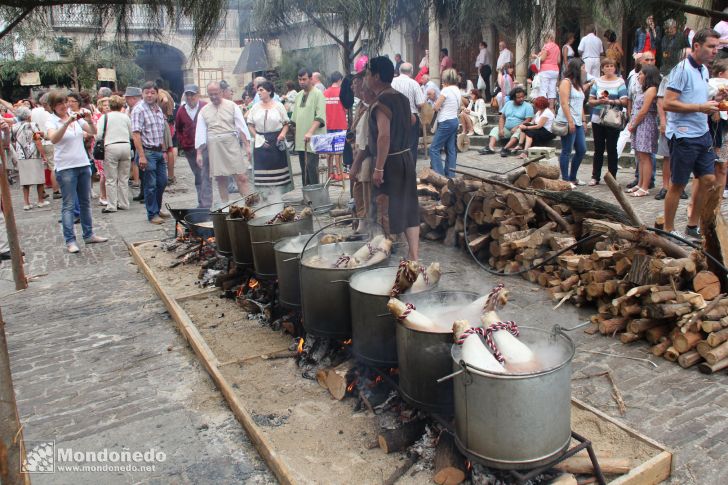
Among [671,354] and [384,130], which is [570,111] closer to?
[384,130]

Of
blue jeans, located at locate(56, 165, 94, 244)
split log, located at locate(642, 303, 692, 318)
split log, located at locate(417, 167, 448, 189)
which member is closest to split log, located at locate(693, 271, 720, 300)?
split log, located at locate(642, 303, 692, 318)

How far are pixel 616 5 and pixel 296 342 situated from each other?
126 inches

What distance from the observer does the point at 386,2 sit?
374cm

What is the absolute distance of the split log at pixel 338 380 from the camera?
3740 millimetres

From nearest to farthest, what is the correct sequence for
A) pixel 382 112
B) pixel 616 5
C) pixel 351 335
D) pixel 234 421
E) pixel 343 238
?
1. pixel 616 5
2. pixel 234 421
3. pixel 351 335
4. pixel 343 238
5. pixel 382 112

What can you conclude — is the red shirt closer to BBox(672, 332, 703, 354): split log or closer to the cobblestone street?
the cobblestone street

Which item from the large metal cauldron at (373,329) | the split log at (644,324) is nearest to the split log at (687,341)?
the split log at (644,324)

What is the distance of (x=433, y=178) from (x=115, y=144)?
588 centimetres

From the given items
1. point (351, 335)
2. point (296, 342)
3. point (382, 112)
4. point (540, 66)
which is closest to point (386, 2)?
point (382, 112)

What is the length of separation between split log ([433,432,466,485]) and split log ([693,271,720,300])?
8.27 ft

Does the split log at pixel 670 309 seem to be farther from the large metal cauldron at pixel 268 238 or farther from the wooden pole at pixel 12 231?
the wooden pole at pixel 12 231

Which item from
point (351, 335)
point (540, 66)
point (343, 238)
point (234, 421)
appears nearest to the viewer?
point (234, 421)

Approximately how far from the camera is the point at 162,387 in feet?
13.9

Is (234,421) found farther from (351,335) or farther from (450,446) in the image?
(450,446)
